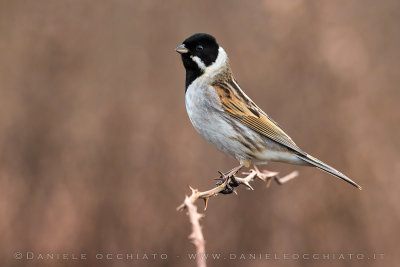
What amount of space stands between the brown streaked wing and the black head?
270 millimetres

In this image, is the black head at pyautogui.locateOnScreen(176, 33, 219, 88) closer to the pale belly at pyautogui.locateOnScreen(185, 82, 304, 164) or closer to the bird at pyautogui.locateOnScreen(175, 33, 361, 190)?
the bird at pyautogui.locateOnScreen(175, 33, 361, 190)

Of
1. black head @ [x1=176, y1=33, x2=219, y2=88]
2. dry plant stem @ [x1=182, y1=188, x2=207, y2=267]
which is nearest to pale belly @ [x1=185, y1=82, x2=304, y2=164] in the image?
black head @ [x1=176, y1=33, x2=219, y2=88]

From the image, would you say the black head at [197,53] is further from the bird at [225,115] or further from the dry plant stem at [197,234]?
the dry plant stem at [197,234]

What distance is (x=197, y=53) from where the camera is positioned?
5.00m

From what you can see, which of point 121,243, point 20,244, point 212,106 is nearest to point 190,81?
point 212,106

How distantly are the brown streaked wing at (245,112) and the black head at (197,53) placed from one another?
0.27m

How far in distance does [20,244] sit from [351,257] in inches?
174

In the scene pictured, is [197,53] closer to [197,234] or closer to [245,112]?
[245,112]

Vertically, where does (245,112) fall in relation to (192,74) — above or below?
below

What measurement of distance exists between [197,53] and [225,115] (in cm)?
65

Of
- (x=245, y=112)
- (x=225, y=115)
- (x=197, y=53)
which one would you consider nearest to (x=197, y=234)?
(x=197, y=53)

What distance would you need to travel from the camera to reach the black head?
4.90 m

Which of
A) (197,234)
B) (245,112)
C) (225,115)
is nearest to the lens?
(197,234)

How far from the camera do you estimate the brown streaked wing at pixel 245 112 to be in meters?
5.34
